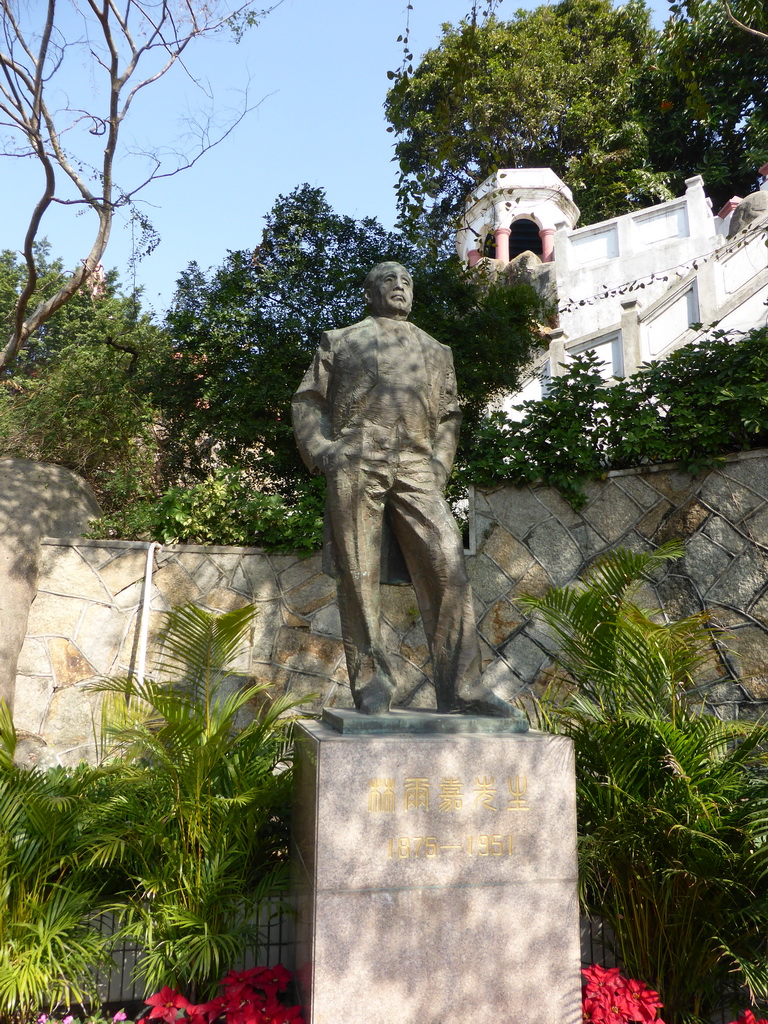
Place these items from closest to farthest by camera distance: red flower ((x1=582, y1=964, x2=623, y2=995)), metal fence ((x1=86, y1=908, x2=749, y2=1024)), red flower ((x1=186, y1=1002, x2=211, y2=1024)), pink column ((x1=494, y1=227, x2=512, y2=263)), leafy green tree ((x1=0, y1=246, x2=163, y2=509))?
red flower ((x1=186, y1=1002, x2=211, y2=1024)), red flower ((x1=582, y1=964, x2=623, y2=995)), metal fence ((x1=86, y1=908, x2=749, y2=1024)), leafy green tree ((x1=0, y1=246, x2=163, y2=509)), pink column ((x1=494, y1=227, x2=512, y2=263))

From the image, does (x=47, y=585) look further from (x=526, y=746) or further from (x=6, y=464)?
(x=526, y=746)

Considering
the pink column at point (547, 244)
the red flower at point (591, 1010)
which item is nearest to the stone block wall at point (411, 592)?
the red flower at point (591, 1010)

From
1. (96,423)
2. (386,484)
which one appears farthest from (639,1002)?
(96,423)

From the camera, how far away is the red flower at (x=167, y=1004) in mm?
3193

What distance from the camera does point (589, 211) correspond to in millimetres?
20719

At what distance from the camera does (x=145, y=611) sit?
6.40 m

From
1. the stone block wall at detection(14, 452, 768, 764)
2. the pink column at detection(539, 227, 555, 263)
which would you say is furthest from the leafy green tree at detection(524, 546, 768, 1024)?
the pink column at detection(539, 227, 555, 263)

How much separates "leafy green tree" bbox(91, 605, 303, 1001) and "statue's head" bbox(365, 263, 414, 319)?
165 cm

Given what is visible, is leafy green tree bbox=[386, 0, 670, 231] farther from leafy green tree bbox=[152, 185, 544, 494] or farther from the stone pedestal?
the stone pedestal

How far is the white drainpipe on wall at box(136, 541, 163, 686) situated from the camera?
6281mm

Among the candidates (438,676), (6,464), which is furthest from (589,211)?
(438,676)

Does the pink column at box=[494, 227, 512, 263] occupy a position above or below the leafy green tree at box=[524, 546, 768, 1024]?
above

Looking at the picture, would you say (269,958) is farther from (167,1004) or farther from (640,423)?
(640,423)

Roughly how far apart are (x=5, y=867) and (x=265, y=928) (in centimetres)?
118
